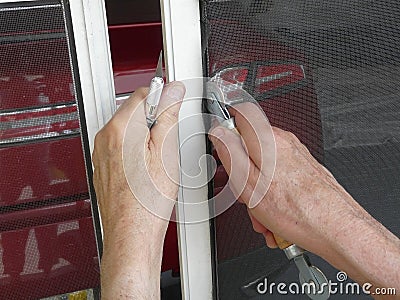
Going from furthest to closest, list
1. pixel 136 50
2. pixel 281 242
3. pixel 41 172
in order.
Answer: pixel 136 50, pixel 41 172, pixel 281 242

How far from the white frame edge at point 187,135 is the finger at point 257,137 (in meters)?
0.07

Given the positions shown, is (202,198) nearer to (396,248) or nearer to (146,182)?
(146,182)

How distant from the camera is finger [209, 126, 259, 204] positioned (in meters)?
0.74

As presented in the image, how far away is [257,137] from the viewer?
73 centimetres

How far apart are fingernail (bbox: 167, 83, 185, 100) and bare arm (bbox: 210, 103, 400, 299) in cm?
7

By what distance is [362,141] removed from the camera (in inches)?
32.8

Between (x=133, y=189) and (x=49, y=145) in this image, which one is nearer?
(x=133, y=189)

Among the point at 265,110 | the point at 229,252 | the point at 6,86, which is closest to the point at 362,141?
the point at 265,110

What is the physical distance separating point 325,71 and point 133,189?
1.09 ft

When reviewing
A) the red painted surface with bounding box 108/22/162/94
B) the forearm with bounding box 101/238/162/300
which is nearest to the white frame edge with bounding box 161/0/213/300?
the forearm with bounding box 101/238/162/300

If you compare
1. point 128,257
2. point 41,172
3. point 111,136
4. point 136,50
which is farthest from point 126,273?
point 136,50

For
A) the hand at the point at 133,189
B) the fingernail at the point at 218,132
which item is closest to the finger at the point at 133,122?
the hand at the point at 133,189

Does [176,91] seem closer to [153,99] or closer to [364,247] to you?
[153,99]

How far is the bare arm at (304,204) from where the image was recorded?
74 centimetres
